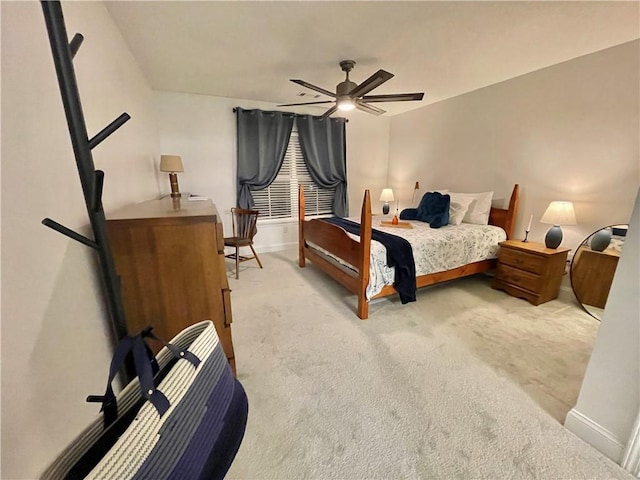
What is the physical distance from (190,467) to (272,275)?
2861 millimetres

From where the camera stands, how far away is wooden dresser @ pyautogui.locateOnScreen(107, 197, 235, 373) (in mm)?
1179

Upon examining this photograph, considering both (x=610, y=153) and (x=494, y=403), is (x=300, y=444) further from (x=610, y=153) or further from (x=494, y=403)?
(x=610, y=153)

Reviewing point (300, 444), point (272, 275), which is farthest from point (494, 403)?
point (272, 275)

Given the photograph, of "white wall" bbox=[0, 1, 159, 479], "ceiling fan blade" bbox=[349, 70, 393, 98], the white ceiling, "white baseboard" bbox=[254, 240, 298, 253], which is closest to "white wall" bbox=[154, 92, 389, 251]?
"white baseboard" bbox=[254, 240, 298, 253]

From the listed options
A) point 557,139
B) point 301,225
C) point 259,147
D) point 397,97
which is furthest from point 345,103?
point 557,139

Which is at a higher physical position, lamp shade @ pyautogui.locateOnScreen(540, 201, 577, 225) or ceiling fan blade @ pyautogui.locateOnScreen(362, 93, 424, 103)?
ceiling fan blade @ pyautogui.locateOnScreen(362, 93, 424, 103)

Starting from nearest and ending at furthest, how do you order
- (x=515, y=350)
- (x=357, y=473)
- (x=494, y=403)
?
1. (x=357, y=473)
2. (x=494, y=403)
3. (x=515, y=350)

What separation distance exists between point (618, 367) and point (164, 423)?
180cm

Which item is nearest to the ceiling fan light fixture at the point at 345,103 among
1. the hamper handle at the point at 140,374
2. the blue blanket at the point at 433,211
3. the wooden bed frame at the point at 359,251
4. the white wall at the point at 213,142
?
the wooden bed frame at the point at 359,251

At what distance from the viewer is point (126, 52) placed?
225 centimetres

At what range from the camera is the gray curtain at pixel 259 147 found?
3.93 metres

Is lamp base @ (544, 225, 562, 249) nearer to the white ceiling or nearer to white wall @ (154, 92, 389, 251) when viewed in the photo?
the white ceiling

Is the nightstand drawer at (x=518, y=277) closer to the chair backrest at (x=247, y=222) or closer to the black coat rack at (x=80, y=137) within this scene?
the chair backrest at (x=247, y=222)

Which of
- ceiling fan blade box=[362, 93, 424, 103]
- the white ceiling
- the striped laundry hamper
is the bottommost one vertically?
the striped laundry hamper
